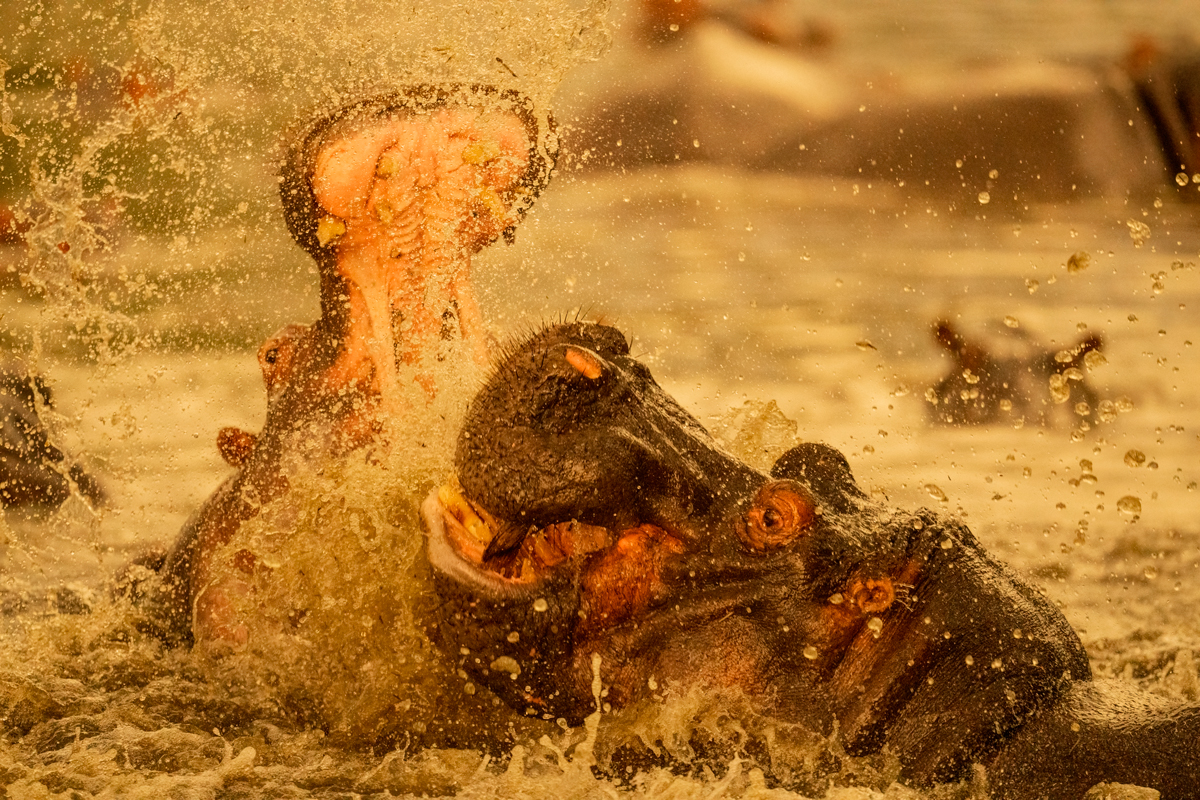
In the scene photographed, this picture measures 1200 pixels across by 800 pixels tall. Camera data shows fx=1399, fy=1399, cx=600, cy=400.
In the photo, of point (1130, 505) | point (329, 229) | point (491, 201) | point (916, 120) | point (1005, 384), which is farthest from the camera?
point (916, 120)

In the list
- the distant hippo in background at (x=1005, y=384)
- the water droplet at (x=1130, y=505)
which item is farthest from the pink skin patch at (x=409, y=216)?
the distant hippo in background at (x=1005, y=384)

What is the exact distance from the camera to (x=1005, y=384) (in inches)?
273

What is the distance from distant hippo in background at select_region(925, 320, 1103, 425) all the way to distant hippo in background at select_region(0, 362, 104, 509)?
3.90 meters

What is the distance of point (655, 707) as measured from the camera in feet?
7.73

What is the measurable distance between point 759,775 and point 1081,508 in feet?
13.0

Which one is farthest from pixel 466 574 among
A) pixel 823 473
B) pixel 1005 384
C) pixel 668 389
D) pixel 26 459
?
pixel 1005 384

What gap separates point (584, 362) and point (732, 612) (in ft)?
1.60

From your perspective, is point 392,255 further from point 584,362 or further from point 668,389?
point 668,389

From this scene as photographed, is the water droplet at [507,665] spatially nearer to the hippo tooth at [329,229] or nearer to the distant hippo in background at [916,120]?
the hippo tooth at [329,229]

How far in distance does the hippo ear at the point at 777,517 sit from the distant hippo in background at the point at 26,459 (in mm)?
3437

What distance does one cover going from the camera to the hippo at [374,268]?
294cm

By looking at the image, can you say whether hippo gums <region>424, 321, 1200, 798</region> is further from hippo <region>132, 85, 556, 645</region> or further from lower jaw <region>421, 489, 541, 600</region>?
hippo <region>132, 85, 556, 645</region>

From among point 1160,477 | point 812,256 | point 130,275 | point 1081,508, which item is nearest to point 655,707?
point 1081,508

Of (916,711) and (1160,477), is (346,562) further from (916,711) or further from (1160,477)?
(1160,477)
